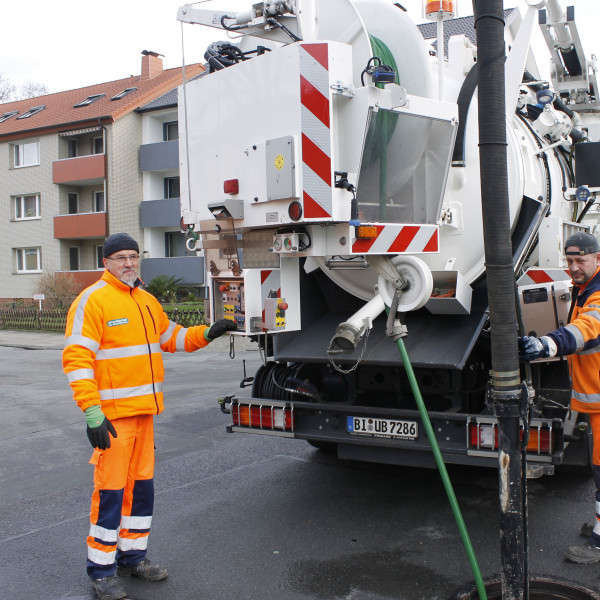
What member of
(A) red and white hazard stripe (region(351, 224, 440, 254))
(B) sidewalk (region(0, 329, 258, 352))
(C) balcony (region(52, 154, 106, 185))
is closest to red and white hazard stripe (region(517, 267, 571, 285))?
(A) red and white hazard stripe (region(351, 224, 440, 254))

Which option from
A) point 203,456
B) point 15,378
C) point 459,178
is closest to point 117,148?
point 15,378

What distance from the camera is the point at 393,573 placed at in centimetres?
386

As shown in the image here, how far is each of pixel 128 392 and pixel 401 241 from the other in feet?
5.75

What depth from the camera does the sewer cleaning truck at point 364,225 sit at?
3.80 meters

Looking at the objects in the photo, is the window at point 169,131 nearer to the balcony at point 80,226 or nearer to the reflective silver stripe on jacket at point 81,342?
the balcony at point 80,226

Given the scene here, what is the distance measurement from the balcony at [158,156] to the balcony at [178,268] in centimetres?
405

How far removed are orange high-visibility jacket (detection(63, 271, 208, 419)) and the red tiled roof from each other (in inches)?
978

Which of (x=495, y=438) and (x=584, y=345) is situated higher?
(x=584, y=345)

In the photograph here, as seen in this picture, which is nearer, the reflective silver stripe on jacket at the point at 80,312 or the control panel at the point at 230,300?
the reflective silver stripe on jacket at the point at 80,312

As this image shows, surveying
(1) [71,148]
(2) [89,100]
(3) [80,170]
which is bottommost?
(3) [80,170]

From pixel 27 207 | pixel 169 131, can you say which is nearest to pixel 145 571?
pixel 169 131

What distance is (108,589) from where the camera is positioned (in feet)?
12.0

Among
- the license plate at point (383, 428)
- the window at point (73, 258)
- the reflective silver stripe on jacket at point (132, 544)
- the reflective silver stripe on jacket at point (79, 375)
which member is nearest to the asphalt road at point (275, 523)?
the reflective silver stripe on jacket at point (132, 544)

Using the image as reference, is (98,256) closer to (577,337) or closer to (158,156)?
(158,156)
